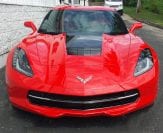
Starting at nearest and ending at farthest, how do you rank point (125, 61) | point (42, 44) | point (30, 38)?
point (125, 61) < point (42, 44) < point (30, 38)

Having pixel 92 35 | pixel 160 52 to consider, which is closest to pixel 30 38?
pixel 92 35

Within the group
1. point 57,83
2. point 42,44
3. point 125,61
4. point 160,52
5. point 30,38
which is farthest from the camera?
point 160,52

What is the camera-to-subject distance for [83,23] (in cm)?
637

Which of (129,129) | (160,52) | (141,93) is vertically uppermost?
(141,93)

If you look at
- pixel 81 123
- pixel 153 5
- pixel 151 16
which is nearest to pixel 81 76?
pixel 81 123

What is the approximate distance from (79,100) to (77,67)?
492mm

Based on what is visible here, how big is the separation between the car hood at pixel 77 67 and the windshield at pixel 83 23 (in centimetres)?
62

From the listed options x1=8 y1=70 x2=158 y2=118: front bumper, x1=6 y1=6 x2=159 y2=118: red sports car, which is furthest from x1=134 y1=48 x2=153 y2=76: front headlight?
x1=8 y1=70 x2=158 y2=118: front bumper

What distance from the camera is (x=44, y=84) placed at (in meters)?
4.64

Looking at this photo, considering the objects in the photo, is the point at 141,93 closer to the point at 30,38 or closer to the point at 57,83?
the point at 57,83

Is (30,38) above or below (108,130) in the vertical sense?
above

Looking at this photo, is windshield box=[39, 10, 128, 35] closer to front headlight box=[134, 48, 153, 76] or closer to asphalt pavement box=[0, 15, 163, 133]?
front headlight box=[134, 48, 153, 76]

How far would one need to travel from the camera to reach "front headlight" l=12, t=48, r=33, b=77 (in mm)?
4887

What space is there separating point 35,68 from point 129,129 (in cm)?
135
